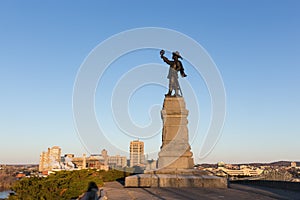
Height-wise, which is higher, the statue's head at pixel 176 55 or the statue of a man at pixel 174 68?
the statue's head at pixel 176 55

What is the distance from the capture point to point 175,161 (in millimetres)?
14383

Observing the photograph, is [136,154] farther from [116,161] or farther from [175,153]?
[175,153]

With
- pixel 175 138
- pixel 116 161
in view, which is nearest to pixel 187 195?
pixel 175 138

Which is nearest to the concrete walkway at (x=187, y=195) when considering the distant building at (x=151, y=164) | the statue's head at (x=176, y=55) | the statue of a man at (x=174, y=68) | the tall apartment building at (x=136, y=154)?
the distant building at (x=151, y=164)

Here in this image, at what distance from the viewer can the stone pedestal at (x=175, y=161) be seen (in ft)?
37.3

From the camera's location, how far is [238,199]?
24.1 feet

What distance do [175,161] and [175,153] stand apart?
0.44 meters

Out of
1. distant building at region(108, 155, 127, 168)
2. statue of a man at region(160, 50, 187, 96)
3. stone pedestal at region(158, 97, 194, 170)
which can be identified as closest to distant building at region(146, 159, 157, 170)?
stone pedestal at region(158, 97, 194, 170)

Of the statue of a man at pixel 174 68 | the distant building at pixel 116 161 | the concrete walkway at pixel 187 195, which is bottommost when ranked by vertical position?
the concrete walkway at pixel 187 195

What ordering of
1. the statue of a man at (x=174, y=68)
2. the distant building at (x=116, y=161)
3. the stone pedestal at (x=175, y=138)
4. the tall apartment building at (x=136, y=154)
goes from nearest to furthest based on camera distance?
the stone pedestal at (x=175, y=138), the statue of a man at (x=174, y=68), the tall apartment building at (x=136, y=154), the distant building at (x=116, y=161)

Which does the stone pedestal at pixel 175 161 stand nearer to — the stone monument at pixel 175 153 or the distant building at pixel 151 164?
the stone monument at pixel 175 153

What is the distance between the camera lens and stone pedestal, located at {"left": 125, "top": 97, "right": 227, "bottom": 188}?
37.3 ft

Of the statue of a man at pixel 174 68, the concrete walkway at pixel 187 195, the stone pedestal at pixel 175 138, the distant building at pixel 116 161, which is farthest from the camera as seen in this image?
the distant building at pixel 116 161

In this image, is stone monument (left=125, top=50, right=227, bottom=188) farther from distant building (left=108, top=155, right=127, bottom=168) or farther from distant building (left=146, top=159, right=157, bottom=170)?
distant building (left=108, top=155, right=127, bottom=168)
